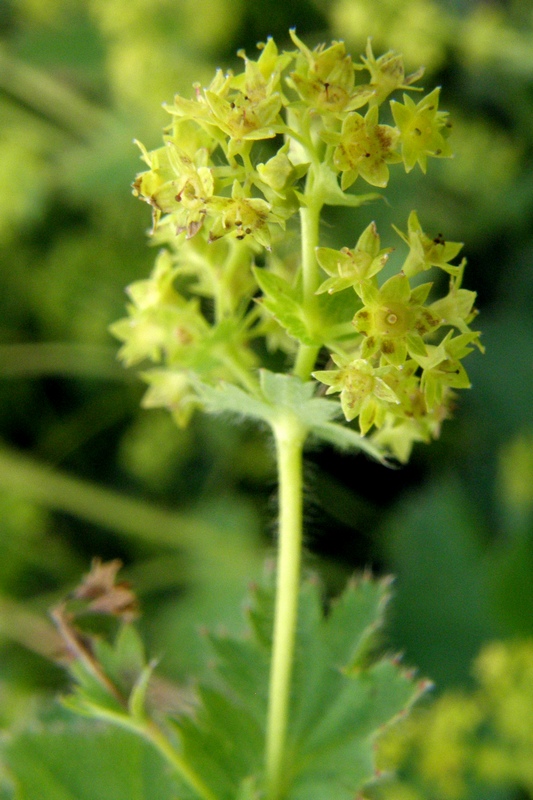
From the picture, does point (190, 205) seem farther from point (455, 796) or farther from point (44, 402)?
point (44, 402)

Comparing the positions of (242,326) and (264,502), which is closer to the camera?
(242,326)

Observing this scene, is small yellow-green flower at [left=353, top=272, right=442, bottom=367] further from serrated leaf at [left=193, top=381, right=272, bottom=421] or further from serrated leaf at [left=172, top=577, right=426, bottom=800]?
serrated leaf at [left=172, top=577, right=426, bottom=800]

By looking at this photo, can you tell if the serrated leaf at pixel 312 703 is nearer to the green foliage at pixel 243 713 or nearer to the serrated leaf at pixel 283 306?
the green foliage at pixel 243 713

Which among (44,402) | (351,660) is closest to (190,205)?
(351,660)

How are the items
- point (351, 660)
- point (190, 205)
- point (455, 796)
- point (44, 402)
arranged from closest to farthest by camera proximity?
point (190, 205), point (351, 660), point (455, 796), point (44, 402)

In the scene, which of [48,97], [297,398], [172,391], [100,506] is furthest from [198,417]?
[297,398]

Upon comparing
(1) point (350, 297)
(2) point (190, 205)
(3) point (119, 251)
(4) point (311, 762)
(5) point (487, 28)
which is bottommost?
(4) point (311, 762)

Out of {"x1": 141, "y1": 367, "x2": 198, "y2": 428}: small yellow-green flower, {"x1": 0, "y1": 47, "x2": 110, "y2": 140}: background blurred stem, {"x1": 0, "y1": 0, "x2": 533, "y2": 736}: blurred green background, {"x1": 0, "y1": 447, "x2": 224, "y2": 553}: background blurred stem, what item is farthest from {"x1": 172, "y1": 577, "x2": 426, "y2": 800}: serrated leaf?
{"x1": 0, "y1": 47, "x2": 110, "y2": 140}: background blurred stem
